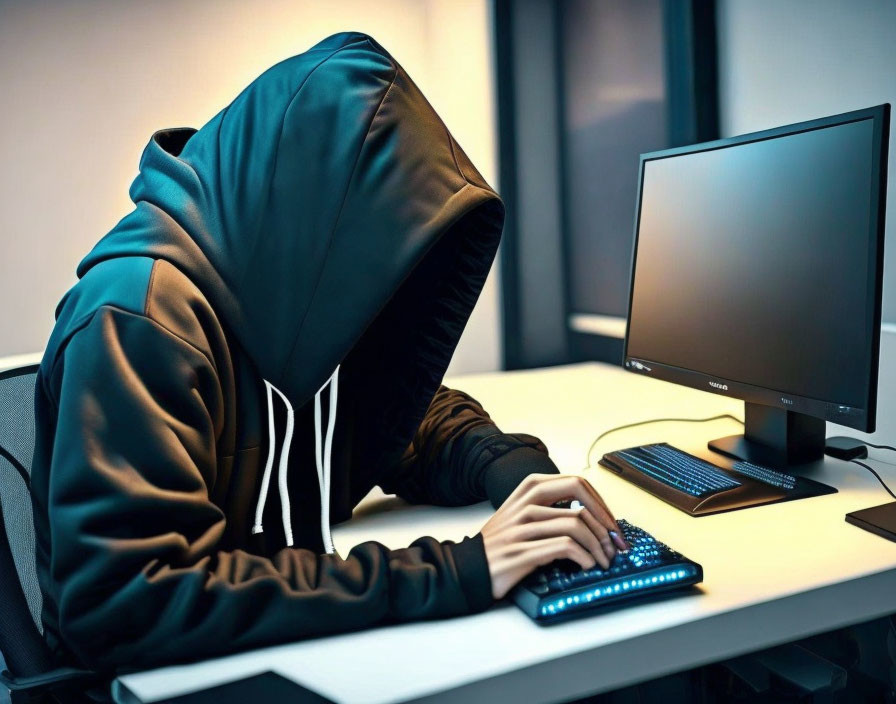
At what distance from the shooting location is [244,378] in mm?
853

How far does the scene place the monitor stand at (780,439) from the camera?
112 centimetres

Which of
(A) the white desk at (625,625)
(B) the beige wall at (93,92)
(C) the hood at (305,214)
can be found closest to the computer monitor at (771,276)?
(A) the white desk at (625,625)

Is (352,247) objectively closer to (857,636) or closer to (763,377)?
(763,377)

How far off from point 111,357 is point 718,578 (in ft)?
1.99

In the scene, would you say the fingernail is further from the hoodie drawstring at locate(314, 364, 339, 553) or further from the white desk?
the hoodie drawstring at locate(314, 364, 339, 553)

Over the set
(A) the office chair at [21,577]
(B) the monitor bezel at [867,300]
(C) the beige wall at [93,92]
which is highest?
(C) the beige wall at [93,92]

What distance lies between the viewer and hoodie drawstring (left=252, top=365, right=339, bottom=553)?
34.4 inches

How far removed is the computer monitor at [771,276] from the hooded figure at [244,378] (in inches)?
12.2

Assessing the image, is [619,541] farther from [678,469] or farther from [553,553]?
[678,469]

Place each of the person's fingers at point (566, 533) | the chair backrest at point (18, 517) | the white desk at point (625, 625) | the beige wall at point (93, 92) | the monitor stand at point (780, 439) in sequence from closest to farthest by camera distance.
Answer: the white desk at point (625, 625), the person's fingers at point (566, 533), the chair backrest at point (18, 517), the monitor stand at point (780, 439), the beige wall at point (93, 92)

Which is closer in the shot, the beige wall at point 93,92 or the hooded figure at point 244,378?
the hooded figure at point 244,378

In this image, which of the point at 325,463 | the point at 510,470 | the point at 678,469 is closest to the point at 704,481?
the point at 678,469

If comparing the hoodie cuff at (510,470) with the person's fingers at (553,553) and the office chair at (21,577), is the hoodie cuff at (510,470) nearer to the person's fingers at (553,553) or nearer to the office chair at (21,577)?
the person's fingers at (553,553)

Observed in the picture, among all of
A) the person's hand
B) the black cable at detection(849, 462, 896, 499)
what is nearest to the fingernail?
the person's hand
